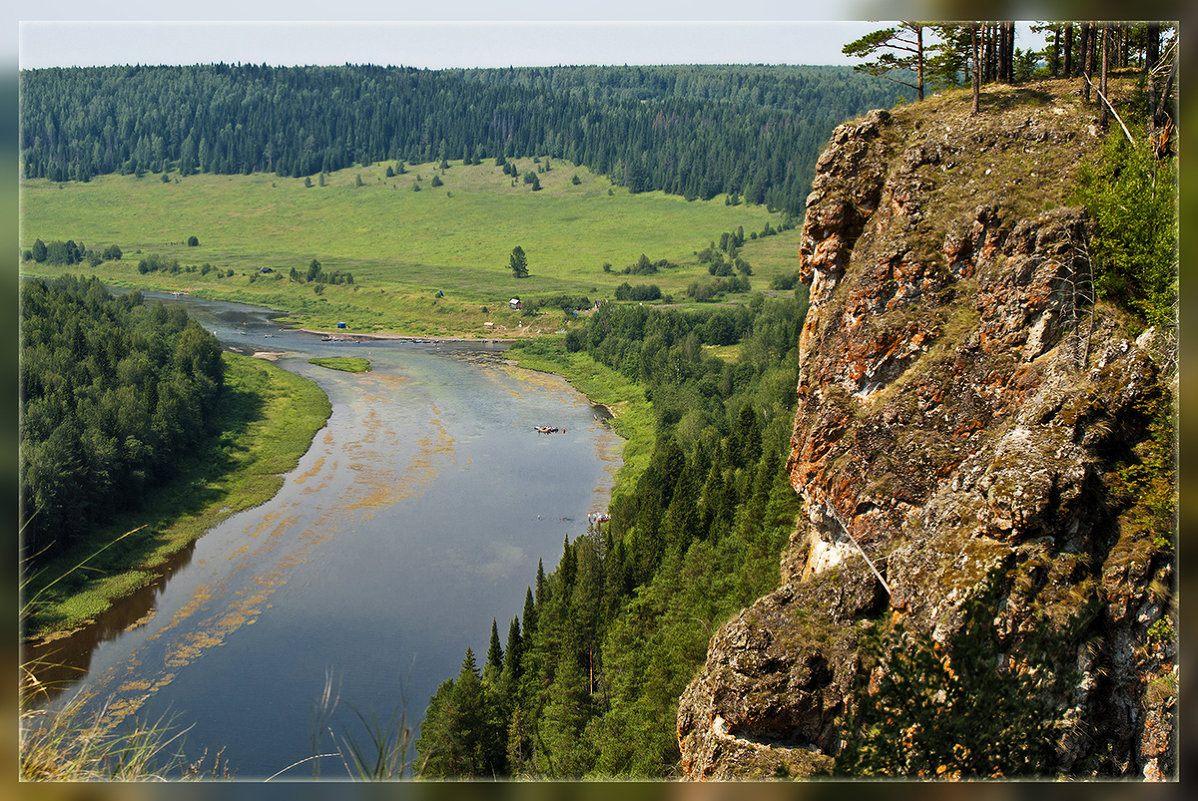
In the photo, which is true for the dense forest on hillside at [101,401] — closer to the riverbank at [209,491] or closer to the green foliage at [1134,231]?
the riverbank at [209,491]

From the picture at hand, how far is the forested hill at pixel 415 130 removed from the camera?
15362cm

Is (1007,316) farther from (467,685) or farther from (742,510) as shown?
(742,510)

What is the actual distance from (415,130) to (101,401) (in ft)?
479

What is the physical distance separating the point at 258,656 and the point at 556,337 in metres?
62.2

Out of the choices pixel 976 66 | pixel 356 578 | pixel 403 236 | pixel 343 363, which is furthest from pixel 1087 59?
pixel 403 236

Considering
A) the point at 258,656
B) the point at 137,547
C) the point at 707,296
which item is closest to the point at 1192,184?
the point at 258,656

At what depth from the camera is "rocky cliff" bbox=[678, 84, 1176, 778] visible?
7.06m

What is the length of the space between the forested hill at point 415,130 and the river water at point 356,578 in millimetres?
97504

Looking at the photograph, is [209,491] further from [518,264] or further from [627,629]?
[518,264]

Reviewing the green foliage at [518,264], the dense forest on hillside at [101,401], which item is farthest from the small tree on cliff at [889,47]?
the green foliage at [518,264]

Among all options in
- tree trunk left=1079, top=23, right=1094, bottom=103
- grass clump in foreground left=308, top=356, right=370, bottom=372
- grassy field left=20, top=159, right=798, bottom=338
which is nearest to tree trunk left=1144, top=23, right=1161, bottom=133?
tree trunk left=1079, top=23, right=1094, bottom=103

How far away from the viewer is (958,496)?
11258 mm

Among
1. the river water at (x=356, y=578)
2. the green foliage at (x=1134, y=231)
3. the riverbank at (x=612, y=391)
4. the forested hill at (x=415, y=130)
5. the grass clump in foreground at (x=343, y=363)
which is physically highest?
the forested hill at (x=415, y=130)

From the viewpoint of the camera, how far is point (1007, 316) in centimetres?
1299
